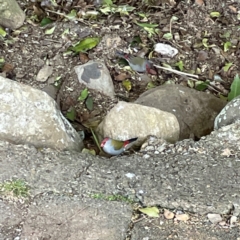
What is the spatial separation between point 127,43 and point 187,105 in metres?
0.99

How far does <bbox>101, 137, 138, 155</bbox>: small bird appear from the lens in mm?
2783

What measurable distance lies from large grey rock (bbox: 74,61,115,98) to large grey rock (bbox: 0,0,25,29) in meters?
0.75

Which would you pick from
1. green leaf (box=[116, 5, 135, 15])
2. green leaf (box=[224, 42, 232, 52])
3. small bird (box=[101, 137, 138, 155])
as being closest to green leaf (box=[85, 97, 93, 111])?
small bird (box=[101, 137, 138, 155])

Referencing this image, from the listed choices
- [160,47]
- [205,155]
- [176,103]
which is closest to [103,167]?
[205,155]

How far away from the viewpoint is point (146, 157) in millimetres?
2566

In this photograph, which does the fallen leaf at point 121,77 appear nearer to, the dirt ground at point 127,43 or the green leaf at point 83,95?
the dirt ground at point 127,43

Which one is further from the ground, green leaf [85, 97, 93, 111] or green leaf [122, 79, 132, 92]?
green leaf [85, 97, 93, 111]

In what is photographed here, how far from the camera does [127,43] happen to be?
4.18 m

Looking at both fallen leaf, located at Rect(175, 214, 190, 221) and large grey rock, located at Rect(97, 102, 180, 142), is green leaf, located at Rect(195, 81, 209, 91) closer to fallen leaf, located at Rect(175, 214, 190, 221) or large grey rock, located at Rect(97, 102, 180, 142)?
large grey rock, located at Rect(97, 102, 180, 142)

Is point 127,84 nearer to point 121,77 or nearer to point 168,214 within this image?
point 121,77

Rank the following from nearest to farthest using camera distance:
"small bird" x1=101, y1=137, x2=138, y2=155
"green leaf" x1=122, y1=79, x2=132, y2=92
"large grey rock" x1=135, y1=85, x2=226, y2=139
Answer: "small bird" x1=101, y1=137, x2=138, y2=155, "large grey rock" x1=135, y1=85, x2=226, y2=139, "green leaf" x1=122, y1=79, x2=132, y2=92

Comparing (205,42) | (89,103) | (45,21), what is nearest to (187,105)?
(89,103)

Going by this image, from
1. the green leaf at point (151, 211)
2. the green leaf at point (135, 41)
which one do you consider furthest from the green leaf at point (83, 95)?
the green leaf at point (151, 211)

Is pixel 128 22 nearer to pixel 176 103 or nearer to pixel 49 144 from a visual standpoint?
pixel 176 103
